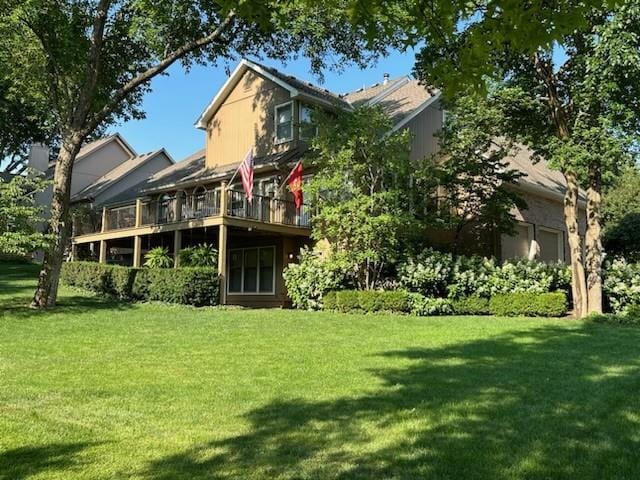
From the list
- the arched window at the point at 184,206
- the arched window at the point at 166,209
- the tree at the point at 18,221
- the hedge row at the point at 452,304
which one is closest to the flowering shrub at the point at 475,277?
the hedge row at the point at 452,304

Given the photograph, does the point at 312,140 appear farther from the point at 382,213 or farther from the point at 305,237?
Answer: the point at 305,237

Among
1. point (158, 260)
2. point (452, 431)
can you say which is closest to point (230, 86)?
point (158, 260)

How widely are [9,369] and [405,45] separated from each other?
6.10 meters

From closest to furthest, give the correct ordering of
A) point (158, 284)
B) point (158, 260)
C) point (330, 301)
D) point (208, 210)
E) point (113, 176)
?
point (330, 301)
point (158, 284)
point (158, 260)
point (208, 210)
point (113, 176)

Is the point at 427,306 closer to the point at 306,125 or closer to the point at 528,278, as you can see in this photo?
the point at 528,278

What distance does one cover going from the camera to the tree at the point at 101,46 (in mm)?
14641

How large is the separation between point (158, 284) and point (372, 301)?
6.29 meters

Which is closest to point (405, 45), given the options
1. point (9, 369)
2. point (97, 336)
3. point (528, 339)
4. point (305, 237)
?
point (9, 369)

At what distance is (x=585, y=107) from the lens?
42.0 ft

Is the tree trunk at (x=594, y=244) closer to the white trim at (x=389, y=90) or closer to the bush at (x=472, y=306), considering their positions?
the bush at (x=472, y=306)

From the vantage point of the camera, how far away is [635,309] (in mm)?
12852

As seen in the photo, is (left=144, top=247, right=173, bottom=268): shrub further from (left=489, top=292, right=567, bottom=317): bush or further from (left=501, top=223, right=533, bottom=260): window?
(left=501, top=223, right=533, bottom=260): window

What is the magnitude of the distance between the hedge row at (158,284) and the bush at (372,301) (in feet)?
12.3

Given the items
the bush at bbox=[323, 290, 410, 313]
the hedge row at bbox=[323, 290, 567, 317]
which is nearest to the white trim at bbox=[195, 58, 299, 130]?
the bush at bbox=[323, 290, 410, 313]
